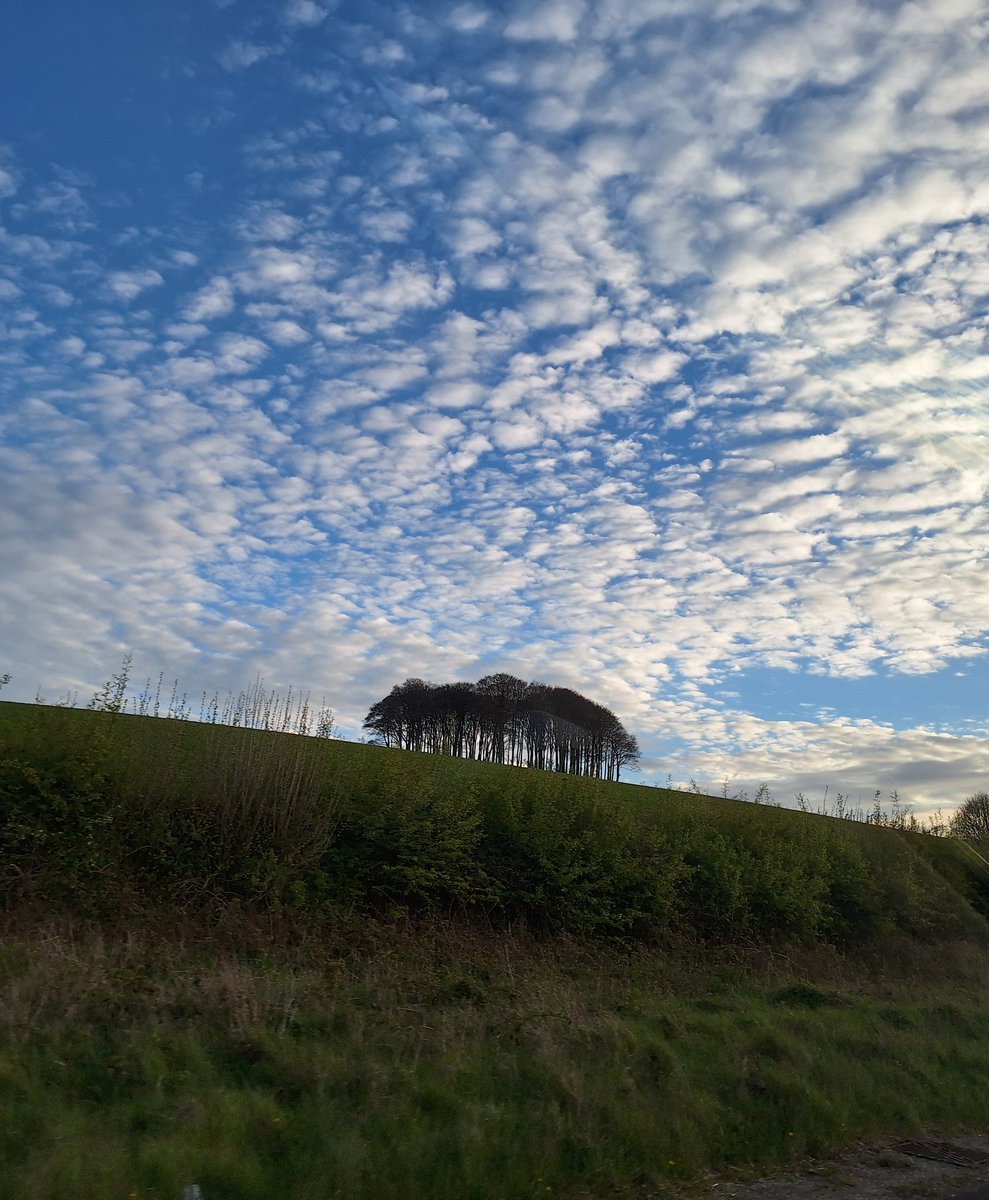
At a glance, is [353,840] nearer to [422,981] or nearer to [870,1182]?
[422,981]

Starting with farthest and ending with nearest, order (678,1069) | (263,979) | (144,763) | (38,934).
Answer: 1. (144,763)
2. (38,934)
3. (263,979)
4. (678,1069)

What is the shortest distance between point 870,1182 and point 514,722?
54978mm

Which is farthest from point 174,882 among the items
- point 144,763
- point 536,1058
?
point 536,1058

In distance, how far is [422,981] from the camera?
13.0 meters

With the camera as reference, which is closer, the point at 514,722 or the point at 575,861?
the point at 575,861

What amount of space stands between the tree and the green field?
1505 centimetres

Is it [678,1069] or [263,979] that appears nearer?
[678,1069]

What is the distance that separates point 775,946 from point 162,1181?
18.4 m

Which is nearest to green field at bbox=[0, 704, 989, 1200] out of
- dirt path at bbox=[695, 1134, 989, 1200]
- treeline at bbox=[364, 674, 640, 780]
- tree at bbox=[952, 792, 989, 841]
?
dirt path at bbox=[695, 1134, 989, 1200]

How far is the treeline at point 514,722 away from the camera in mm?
61094

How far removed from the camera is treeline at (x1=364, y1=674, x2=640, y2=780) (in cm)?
6109

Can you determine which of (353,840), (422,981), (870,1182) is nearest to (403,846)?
(353,840)

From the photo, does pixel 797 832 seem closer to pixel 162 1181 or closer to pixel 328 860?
pixel 328 860

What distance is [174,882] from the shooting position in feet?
51.1
